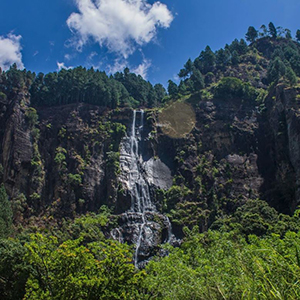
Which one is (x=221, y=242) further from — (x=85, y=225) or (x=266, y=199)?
(x=266, y=199)

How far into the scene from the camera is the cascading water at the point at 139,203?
46531mm

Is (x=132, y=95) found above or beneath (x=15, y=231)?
above

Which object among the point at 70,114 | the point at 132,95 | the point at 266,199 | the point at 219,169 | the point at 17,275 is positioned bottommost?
the point at 17,275

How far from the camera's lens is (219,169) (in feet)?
192

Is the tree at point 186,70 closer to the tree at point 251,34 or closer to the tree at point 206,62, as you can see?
the tree at point 206,62

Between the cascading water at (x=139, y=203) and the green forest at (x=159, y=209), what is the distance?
1700mm

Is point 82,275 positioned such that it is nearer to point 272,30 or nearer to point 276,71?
point 276,71

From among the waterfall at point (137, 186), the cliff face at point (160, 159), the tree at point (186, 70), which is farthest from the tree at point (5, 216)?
the tree at point (186, 70)

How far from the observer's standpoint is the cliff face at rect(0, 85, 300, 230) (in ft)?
168

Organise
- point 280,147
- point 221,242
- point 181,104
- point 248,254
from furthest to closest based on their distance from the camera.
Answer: point 181,104 → point 280,147 → point 221,242 → point 248,254

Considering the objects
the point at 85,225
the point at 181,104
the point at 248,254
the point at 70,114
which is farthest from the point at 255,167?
the point at 248,254

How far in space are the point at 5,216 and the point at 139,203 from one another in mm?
21440

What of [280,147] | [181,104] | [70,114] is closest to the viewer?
[280,147]

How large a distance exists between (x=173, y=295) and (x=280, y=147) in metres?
46.7
